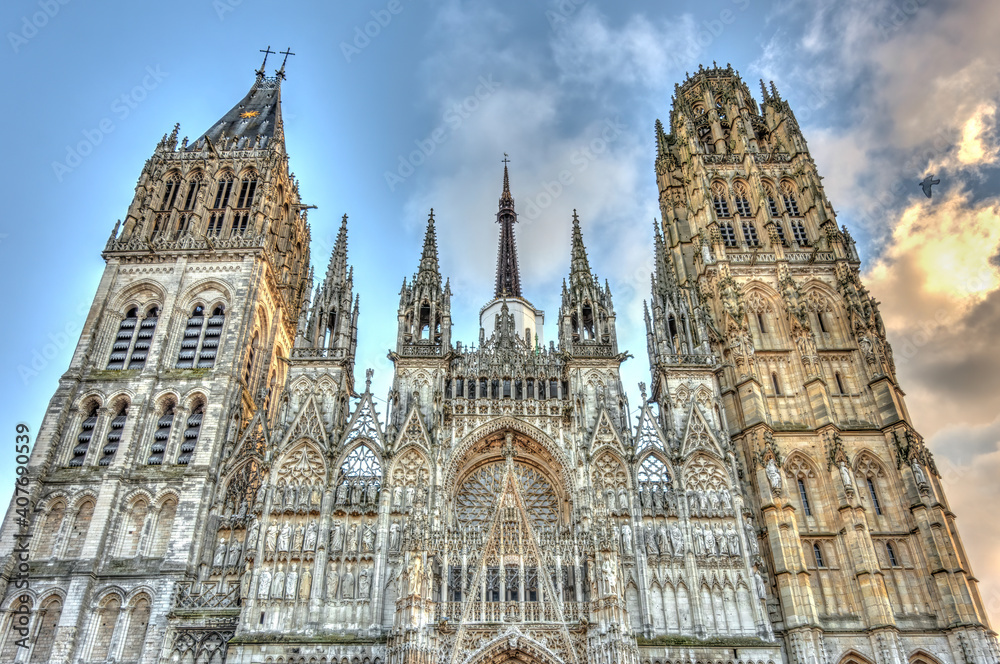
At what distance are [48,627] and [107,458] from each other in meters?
7.02

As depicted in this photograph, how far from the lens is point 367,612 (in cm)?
2642

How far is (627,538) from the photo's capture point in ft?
92.6

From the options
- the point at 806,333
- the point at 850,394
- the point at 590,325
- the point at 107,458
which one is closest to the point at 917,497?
the point at 850,394

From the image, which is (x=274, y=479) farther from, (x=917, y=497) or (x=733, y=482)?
(x=917, y=497)

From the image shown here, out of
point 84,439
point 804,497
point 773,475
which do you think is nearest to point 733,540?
point 773,475

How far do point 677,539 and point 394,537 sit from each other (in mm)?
10784

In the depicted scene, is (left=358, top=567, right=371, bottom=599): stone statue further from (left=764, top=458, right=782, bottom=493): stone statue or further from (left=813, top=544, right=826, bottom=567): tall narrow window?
(left=813, top=544, right=826, bottom=567): tall narrow window

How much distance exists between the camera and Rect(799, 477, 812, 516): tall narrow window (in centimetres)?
3070

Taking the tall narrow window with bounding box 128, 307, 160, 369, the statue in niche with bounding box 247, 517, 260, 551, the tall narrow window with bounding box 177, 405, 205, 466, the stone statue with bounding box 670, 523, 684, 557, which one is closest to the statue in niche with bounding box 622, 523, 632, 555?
the stone statue with bounding box 670, 523, 684, 557

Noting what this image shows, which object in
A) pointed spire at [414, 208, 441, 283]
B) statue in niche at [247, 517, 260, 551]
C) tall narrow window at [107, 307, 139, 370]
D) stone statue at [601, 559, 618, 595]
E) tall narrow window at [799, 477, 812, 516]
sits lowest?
stone statue at [601, 559, 618, 595]

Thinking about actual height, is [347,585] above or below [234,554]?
below

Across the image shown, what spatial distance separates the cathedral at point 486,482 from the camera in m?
26.4

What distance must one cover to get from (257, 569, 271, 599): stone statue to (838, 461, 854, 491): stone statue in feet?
74.4

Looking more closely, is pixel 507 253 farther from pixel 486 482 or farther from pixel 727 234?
pixel 486 482
